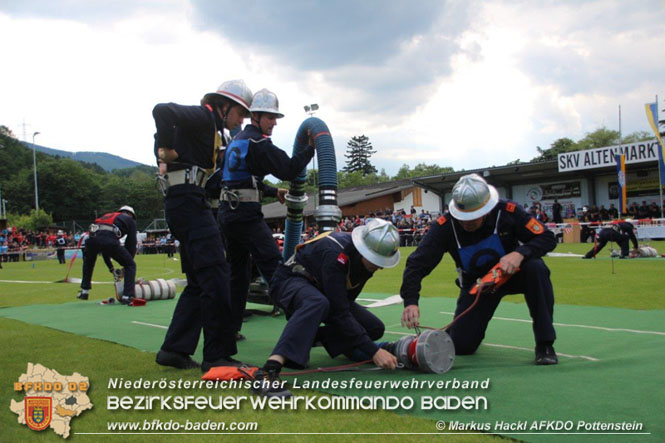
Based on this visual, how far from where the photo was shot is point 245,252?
18.2ft

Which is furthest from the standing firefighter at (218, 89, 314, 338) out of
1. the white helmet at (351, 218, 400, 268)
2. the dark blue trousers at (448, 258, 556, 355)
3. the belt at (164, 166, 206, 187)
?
the dark blue trousers at (448, 258, 556, 355)

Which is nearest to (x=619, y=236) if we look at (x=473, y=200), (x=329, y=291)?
(x=473, y=200)

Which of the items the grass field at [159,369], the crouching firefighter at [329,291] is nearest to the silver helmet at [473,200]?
the crouching firefighter at [329,291]

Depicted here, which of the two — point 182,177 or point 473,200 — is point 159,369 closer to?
point 182,177

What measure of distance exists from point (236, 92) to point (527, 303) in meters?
3.21

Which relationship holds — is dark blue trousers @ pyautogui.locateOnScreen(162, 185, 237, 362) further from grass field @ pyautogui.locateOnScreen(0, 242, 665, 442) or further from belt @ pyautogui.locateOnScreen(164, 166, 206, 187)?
grass field @ pyautogui.locateOnScreen(0, 242, 665, 442)

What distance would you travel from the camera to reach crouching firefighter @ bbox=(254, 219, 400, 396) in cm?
386

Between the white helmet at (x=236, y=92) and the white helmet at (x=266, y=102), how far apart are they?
51 cm

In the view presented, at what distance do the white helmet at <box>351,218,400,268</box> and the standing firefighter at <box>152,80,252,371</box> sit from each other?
4.13ft

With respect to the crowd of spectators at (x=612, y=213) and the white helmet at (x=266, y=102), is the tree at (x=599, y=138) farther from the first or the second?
the white helmet at (x=266, y=102)

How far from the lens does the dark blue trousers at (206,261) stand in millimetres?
4473

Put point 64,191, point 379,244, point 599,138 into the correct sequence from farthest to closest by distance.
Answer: point 64,191 < point 599,138 < point 379,244

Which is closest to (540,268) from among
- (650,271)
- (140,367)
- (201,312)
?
(201,312)

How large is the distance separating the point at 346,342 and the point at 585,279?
8.99 meters
